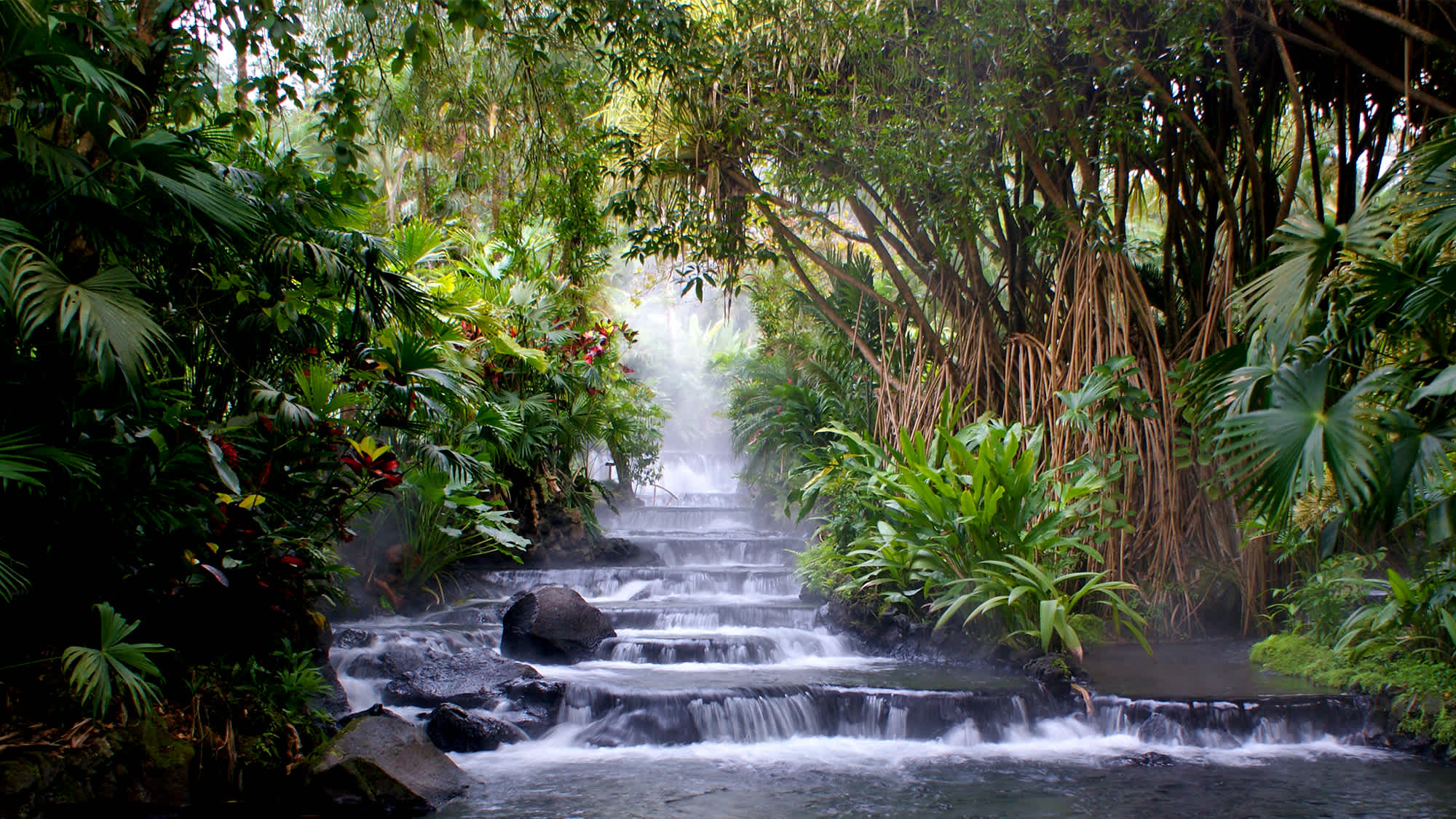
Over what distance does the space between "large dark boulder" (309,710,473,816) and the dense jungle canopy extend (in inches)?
17.3

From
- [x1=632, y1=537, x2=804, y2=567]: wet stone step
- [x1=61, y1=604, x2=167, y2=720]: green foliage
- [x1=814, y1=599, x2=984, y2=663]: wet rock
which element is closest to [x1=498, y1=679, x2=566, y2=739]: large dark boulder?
[x1=61, y1=604, x2=167, y2=720]: green foliage

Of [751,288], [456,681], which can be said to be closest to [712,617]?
[456,681]

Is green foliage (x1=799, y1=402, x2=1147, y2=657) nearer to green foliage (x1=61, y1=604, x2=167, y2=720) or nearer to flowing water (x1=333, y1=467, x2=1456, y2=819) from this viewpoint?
flowing water (x1=333, y1=467, x2=1456, y2=819)

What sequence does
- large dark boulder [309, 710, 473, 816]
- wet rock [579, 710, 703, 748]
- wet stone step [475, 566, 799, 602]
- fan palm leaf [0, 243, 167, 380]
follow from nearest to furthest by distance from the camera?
fan palm leaf [0, 243, 167, 380]
large dark boulder [309, 710, 473, 816]
wet rock [579, 710, 703, 748]
wet stone step [475, 566, 799, 602]

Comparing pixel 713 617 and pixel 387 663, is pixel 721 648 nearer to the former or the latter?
pixel 713 617

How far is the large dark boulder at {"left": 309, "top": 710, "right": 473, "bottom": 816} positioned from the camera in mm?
3332

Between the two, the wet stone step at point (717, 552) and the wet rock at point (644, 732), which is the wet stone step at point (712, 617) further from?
the wet stone step at point (717, 552)

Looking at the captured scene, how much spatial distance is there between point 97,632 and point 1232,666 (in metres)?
5.45

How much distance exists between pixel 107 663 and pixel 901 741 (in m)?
3.36

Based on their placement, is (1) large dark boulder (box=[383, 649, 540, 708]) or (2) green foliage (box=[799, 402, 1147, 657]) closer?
(1) large dark boulder (box=[383, 649, 540, 708])

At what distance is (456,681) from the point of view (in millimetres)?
4820

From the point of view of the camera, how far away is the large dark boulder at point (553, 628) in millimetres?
5629

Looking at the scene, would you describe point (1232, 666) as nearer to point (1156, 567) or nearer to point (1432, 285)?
point (1156, 567)

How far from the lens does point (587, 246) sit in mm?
5125
